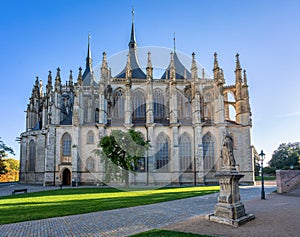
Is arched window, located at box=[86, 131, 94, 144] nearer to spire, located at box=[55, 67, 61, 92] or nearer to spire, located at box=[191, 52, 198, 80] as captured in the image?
spire, located at box=[55, 67, 61, 92]

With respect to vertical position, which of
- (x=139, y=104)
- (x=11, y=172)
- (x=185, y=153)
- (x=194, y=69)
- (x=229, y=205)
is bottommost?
(x=11, y=172)

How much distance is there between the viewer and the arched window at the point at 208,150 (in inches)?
1433

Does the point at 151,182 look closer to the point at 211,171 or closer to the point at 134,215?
the point at 211,171

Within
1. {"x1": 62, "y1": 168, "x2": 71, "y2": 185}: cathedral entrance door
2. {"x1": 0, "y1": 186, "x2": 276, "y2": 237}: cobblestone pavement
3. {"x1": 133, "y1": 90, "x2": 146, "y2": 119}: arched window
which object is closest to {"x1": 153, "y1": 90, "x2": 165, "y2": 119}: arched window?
{"x1": 133, "y1": 90, "x2": 146, "y2": 119}: arched window

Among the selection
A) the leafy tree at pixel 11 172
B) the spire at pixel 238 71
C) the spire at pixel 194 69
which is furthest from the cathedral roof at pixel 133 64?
the leafy tree at pixel 11 172

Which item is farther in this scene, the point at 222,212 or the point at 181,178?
the point at 181,178

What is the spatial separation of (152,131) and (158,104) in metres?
7.63

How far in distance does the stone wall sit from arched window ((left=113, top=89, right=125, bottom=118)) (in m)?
26.1

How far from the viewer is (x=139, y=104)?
4109 centimetres

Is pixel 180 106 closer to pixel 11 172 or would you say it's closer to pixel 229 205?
pixel 229 205

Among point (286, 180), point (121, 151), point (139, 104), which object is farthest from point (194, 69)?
point (286, 180)

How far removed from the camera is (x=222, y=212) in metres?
9.36

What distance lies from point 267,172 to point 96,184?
49.5 m

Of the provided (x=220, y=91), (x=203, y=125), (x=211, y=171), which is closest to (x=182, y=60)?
(x=220, y=91)
